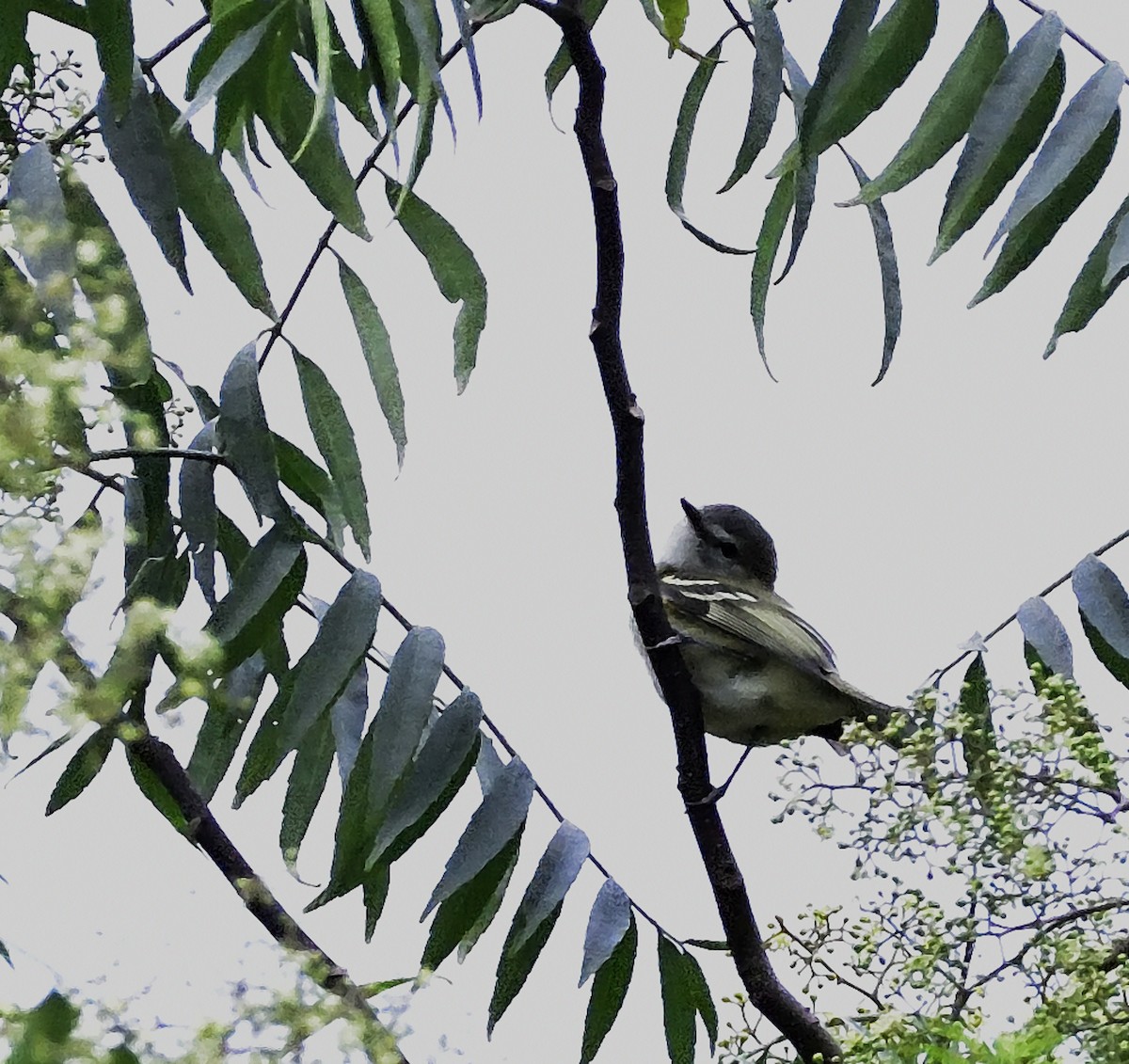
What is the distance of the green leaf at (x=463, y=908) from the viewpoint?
158 cm

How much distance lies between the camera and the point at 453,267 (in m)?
1.76

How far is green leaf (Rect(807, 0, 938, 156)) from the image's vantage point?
1492 millimetres

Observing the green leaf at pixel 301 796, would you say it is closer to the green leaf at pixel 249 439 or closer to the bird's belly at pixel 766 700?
the green leaf at pixel 249 439

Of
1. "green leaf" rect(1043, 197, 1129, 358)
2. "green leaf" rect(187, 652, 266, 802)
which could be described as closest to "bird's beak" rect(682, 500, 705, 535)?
"green leaf" rect(187, 652, 266, 802)

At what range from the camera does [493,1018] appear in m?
→ 1.62

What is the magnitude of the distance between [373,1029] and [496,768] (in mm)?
946

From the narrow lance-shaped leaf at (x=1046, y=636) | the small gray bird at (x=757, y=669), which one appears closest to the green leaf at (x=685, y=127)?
the narrow lance-shaped leaf at (x=1046, y=636)

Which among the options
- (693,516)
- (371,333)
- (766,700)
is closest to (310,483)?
(371,333)

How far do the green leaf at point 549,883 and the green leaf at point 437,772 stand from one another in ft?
0.42

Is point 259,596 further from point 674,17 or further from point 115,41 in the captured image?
point 674,17

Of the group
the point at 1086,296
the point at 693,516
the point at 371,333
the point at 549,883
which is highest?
the point at 693,516

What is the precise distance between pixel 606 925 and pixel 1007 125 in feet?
2.90

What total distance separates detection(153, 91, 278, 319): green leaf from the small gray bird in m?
1.22

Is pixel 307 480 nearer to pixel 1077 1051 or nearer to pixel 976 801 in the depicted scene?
pixel 976 801
